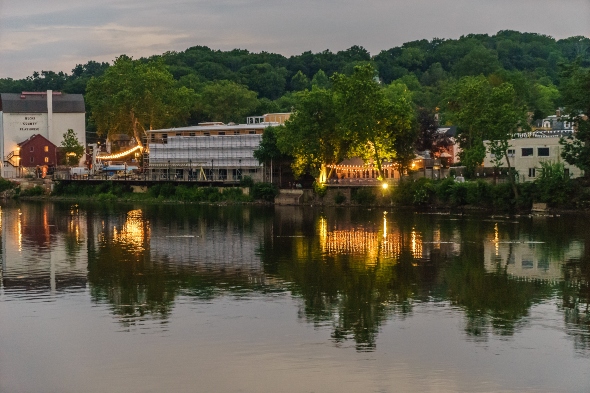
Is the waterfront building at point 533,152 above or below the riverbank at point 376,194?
above

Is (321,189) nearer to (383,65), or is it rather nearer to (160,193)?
(160,193)

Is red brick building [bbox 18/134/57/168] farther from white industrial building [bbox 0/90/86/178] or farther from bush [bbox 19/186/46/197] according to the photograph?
bush [bbox 19/186/46/197]

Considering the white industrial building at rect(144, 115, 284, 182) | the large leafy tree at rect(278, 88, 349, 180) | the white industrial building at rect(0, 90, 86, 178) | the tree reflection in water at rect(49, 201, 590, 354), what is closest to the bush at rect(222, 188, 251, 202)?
the white industrial building at rect(144, 115, 284, 182)

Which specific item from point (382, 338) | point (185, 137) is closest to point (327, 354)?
point (382, 338)

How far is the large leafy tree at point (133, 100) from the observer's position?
4395 inches

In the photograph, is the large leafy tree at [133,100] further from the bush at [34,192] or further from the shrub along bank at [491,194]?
the shrub along bank at [491,194]

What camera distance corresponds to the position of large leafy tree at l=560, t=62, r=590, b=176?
6284 cm

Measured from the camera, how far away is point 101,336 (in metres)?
26.4

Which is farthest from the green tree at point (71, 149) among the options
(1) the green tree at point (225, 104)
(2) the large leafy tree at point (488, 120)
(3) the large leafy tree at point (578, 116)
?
(3) the large leafy tree at point (578, 116)

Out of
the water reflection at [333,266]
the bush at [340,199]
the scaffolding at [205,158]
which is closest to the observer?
the water reflection at [333,266]

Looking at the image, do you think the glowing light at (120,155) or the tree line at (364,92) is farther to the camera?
the glowing light at (120,155)

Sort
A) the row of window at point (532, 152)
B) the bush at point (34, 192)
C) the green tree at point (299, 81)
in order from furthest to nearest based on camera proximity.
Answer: the green tree at point (299, 81)
the bush at point (34, 192)
the row of window at point (532, 152)

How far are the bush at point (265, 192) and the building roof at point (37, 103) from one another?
39396mm

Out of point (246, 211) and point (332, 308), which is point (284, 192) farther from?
→ point (332, 308)
